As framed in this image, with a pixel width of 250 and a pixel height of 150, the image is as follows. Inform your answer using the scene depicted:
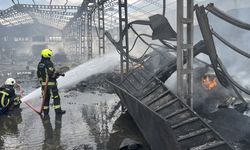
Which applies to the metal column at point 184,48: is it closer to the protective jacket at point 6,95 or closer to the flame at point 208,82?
the flame at point 208,82

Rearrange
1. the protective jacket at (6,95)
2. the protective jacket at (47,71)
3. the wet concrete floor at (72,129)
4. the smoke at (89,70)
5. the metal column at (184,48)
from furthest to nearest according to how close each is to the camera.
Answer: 1. the smoke at (89,70)
2. the protective jacket at (6,95)
3. the protective jacket at (47,71)
4. the wet concrete floor at (72,129)
5. the metal column at (184,48)

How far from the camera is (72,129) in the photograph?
6418 mm

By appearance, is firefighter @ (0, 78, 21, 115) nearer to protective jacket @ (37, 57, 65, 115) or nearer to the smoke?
protective jacket @ (37, 57, 65, 115)

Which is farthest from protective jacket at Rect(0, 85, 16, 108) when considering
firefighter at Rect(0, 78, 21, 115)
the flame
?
the flame

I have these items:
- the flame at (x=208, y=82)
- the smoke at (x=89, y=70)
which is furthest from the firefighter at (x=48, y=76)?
the smoke at (x=89, y=70)

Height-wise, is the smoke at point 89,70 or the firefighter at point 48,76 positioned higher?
the firefighter at point 48,76

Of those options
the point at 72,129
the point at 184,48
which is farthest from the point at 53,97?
the point at 184,48

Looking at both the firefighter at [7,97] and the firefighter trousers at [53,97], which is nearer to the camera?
the firefighter trousers at [53,97]

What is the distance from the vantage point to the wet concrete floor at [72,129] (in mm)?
5480

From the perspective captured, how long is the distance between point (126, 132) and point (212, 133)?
241 cm

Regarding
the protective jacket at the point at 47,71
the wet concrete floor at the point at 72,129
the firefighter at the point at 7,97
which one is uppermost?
the protective jacket at the point at 47,71

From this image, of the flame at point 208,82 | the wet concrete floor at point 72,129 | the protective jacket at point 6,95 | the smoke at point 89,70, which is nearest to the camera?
the wet concrete floor at point 72,129

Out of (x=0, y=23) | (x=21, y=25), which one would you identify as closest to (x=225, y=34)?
(x=0, y=23)

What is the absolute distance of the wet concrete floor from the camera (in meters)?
5.48
